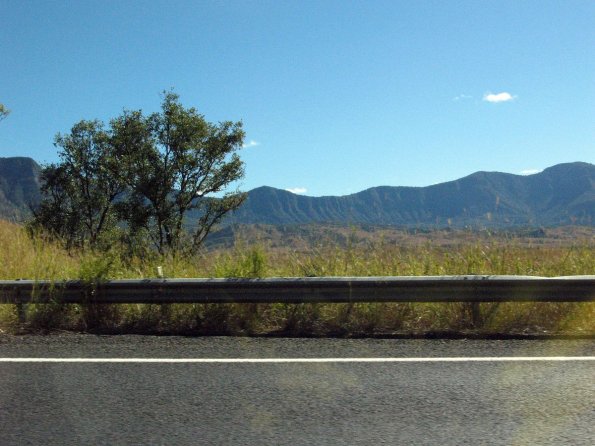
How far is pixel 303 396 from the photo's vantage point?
13.1ft

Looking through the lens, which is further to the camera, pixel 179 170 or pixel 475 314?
pixel 179 170

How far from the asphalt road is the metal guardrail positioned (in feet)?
2.75

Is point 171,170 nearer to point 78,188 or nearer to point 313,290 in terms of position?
point 78,188

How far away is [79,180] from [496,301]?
44402 millimetres

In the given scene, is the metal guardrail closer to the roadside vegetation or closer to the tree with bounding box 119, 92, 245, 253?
the roadside vegetation

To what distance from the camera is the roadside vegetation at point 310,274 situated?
654cm

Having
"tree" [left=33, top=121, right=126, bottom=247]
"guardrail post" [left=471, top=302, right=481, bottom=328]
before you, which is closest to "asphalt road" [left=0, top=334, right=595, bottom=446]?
"guardrail post" [left=471, top=302, right=481, bottom=328]

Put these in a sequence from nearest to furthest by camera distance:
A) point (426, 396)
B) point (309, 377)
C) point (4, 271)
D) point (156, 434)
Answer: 1. point (156, 434)
2. point (426, 396)
3. point (309, 377)
4. point (4, 271)

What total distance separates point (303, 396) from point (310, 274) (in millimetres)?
3996

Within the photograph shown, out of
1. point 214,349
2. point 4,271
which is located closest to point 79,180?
point 4,271

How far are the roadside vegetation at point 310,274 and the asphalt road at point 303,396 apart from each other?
2.80 ft

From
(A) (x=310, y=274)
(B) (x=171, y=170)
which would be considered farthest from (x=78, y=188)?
(A) (x=310, y=274)

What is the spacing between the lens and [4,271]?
832 centimetres

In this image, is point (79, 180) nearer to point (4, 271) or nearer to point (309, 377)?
point (4, 271)
